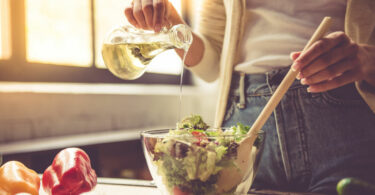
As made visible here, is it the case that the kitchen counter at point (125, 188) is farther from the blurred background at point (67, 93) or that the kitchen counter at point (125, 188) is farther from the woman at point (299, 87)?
the blurred background at point (67, 93)

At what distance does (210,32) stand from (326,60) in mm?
564

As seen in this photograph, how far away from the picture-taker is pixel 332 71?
0.68 meters

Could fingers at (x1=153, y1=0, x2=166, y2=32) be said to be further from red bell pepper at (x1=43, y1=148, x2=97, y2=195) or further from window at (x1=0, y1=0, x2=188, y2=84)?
window at (x1=0, y1=0, x2=188, y2=84)

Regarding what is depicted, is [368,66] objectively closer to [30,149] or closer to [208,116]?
[30,149]

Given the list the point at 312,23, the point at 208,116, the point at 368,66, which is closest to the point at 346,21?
the point at 312,23

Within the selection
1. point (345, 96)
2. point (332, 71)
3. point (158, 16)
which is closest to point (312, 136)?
point (345, 96)

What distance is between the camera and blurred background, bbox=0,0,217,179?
174 centimetres

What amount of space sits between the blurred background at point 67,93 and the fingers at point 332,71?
1.36m

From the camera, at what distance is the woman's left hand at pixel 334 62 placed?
24.5 inches

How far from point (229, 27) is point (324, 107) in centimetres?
37

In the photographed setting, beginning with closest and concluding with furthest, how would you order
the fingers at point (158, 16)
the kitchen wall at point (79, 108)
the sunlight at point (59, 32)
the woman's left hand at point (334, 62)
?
the woman's left hand at point (334, 62), the fingers at point (158, 16), the kitchen wall at point (79, 108), the sunlight at point (59, 32)

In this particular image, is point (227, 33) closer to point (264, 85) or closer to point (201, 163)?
point (264, 85)

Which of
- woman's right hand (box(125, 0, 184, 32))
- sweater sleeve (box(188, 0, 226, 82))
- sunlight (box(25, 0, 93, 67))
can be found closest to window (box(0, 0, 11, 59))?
sunlight (box(25, 0, 93, 67))

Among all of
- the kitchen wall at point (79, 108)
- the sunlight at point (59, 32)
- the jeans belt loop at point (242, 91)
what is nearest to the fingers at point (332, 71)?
the jeans belt loop at point (242, 91)
